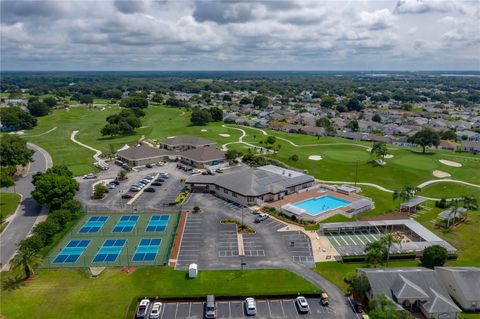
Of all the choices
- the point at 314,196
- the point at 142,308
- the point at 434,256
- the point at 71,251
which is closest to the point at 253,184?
the point at 314,196

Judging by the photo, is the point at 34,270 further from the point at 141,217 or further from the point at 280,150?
the point at 280,150

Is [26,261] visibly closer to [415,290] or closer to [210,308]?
[210,308]

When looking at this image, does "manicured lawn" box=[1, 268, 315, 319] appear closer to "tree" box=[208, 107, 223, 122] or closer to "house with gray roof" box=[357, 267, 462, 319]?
"house with gray roof" box=[357, 267, 462, 319]

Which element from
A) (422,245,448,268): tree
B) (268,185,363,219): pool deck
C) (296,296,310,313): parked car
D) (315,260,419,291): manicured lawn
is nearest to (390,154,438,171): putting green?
(268,185,363,219): pool deck

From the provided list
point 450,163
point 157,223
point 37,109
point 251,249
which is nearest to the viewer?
point 251,249

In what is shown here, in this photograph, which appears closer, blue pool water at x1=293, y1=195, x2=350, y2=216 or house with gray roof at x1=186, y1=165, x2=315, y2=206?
blue pool water at x1=293, y1=195, x2=350, y2=216

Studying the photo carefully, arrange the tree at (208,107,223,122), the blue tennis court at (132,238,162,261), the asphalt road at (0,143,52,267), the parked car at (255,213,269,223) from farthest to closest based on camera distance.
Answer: the tree at (208,107,223,122) → the parked car at (255,213,269,223) → the asphalt road at (0,143,52,267) → the blue tennis court at (132,238,162,261)
